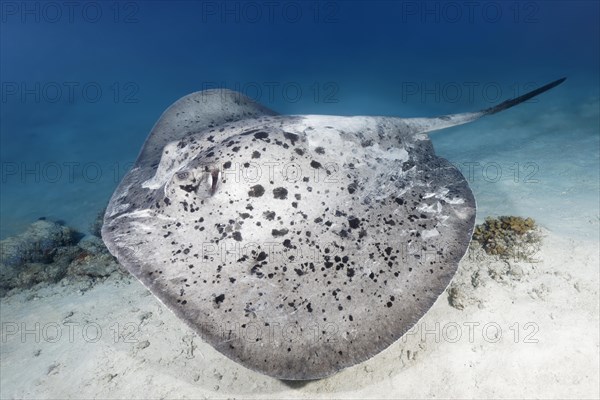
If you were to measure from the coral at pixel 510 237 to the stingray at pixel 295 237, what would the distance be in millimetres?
1431

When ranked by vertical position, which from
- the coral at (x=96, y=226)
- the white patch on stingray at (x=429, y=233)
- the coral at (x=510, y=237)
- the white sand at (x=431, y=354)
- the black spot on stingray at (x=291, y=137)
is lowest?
the white sand at (x=431, y=354)

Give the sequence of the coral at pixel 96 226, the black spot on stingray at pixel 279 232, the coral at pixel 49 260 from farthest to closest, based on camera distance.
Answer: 1. the coral at pixel 96 226
2. the coral at pixel 49 260
3. the black spot on stingray at pixel 279 232

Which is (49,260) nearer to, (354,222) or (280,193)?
(280,193)

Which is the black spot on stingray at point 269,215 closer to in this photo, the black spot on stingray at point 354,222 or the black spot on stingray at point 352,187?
the black spot on stingray at point 354,222

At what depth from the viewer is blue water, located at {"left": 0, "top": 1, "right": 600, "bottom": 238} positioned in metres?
8.17

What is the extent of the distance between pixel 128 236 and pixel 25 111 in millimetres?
41364

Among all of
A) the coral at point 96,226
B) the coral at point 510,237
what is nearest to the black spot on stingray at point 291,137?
the coral at point 510,237

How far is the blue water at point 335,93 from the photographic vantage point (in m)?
8.17

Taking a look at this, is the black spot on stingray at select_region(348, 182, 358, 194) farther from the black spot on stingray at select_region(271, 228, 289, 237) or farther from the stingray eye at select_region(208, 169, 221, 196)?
the stingray eye at select_region(208, 169, 221, 196)

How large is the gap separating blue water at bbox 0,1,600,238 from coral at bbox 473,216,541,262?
1.80 feet

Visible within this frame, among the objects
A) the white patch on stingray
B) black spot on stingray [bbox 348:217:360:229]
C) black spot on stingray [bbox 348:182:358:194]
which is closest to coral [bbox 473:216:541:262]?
the white patch on stingray

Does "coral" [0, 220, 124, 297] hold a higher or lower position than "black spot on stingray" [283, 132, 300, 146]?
lower

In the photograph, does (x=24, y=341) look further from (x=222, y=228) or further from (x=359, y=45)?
(x=359, y=45)

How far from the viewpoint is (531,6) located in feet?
263
